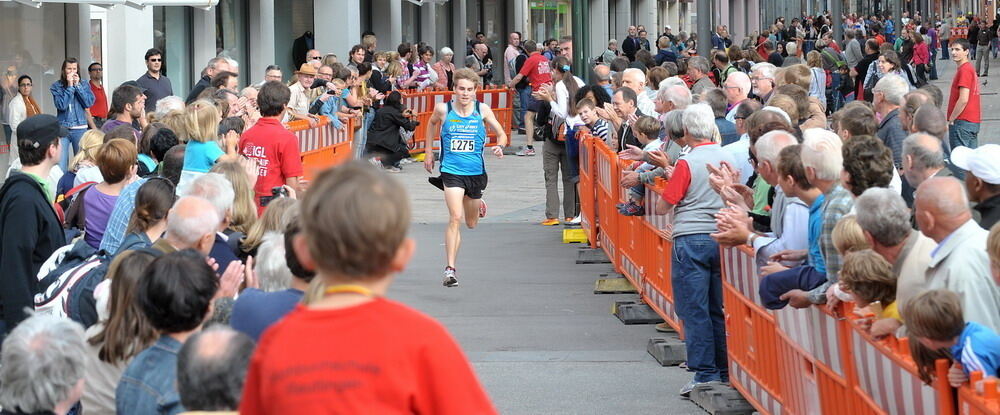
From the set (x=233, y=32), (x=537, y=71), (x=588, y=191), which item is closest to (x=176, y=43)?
(x=233, y=32)

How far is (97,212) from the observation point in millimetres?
7352

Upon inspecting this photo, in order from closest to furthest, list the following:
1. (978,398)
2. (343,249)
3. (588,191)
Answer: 1. (343,249)
2. (978,398)
3. (588,191)

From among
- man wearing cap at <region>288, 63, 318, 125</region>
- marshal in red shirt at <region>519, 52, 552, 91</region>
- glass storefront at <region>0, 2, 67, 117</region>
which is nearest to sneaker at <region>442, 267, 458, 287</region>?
man wearing cap at <region>288, 63, 318, 125</region>

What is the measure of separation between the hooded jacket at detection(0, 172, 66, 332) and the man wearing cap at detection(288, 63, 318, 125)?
10.5 m

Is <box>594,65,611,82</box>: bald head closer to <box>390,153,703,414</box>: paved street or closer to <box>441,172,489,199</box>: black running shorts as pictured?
<box>390,153,703,414</box>: paved street

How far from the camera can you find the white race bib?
12.3 meters

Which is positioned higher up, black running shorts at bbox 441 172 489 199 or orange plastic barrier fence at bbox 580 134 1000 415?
black running shorts at bbox 441 172 489 199

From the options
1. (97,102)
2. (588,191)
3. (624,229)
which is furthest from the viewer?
(97,102)

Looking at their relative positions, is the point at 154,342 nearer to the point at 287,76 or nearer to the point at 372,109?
the point at 372,109

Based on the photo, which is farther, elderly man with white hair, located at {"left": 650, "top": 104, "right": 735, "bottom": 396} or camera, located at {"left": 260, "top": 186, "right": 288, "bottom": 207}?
camera, located at {"left": 260, "top": 186, "right": 288, "bottom": 207}

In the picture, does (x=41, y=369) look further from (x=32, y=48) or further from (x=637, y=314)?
(x=32, y=48)

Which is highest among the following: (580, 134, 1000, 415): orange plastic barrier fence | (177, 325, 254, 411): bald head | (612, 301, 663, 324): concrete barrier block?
(177, 325, 254, 411): bald head

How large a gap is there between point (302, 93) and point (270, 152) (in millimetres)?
7795

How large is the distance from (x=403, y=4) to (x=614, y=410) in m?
28.0
